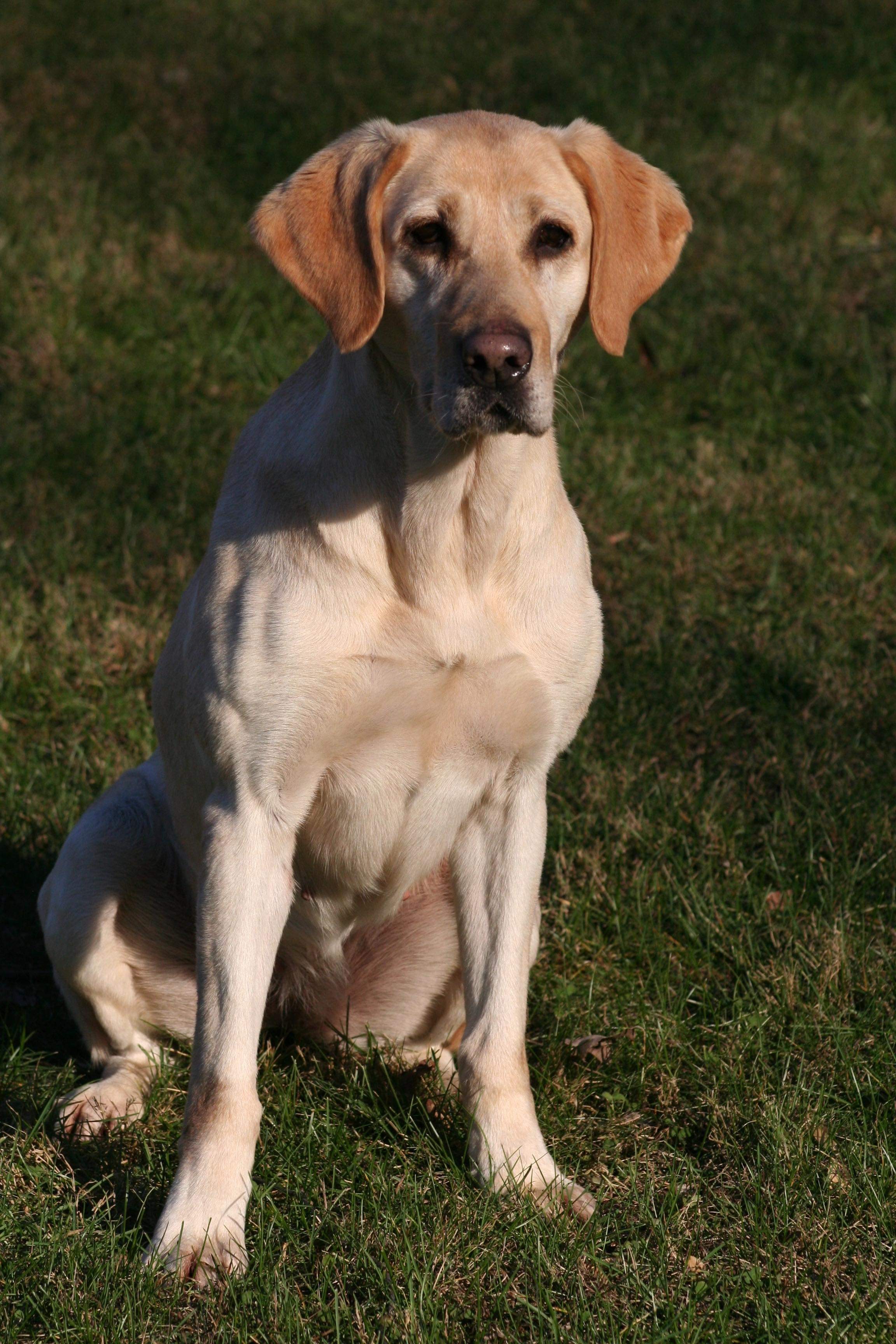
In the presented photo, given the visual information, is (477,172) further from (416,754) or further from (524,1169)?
(524,1169)

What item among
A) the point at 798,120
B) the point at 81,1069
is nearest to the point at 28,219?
the point at 798,120

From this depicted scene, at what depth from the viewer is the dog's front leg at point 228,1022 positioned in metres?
2.45

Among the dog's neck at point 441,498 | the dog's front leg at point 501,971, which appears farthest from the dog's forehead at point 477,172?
the dog's front leg at point 501,971

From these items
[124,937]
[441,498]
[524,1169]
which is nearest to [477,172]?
[441,498]

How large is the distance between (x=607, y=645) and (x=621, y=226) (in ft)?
6.56

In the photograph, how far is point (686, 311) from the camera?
20.5 ft

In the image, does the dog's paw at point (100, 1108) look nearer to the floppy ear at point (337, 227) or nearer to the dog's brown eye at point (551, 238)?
the floppy ear at point (337, 227)

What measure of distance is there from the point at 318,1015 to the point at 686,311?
4004 millimetres

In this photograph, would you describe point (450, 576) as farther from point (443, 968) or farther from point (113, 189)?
point (113, 189)

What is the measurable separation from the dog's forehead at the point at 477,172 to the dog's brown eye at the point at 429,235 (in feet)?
0.09

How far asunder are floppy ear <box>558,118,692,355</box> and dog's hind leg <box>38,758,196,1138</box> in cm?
139

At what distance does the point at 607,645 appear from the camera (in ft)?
15.1

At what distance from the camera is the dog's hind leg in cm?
306

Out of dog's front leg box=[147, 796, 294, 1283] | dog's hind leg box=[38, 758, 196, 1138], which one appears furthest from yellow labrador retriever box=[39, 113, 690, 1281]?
dog's hind leg box=[38, 758, 196, 1138]
